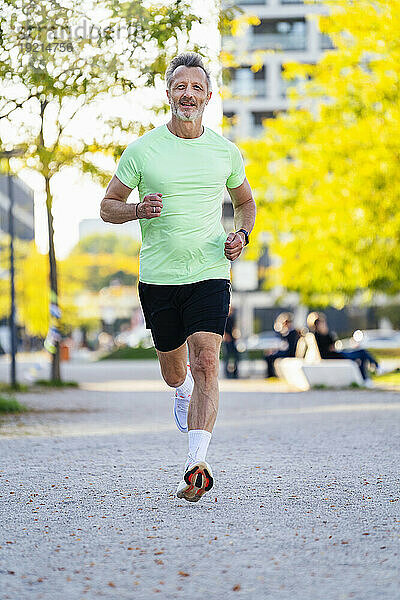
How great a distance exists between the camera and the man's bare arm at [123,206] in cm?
561

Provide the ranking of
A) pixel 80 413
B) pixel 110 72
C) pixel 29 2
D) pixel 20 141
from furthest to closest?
pixel 20 141
pixel 80 413
pixel 110 72
pixel 29 2

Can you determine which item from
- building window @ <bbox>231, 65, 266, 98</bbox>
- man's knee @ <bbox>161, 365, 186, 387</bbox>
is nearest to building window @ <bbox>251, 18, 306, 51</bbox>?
building window @ <bbox>231, 65, 266, 98</bbox>

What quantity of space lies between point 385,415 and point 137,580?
845cm

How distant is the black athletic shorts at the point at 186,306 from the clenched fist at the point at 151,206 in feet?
1.53

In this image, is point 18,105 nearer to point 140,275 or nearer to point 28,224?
point 140,275

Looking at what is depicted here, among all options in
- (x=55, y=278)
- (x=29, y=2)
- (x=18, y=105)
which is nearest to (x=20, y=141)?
(x=18, y=105)

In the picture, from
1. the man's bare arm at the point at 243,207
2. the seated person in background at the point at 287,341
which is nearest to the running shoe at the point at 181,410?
the man's bare arm at the point at 243,207

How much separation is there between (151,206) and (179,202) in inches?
9.9

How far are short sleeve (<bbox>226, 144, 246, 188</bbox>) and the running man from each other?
0.11 feet

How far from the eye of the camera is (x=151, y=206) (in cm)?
561

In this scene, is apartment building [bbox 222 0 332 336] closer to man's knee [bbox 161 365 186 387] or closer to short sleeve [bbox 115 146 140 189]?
man's knee [bbox 161 365 186 387]

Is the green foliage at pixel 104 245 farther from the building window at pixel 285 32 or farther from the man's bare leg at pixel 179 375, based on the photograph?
the man's bare leg at pixel 179 375

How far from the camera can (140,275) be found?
601cm

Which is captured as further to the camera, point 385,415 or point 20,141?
point 20,141
